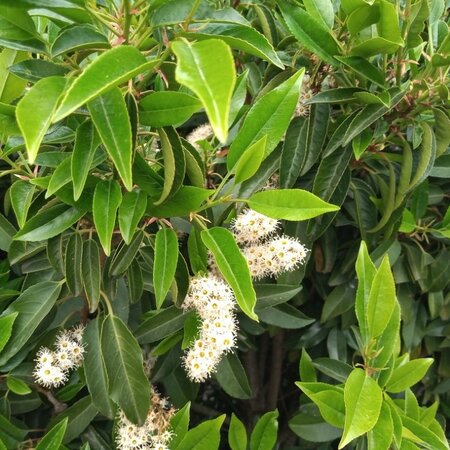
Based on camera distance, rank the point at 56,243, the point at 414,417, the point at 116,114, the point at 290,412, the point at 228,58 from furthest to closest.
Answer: the point at 290,412 → the point at 414,417 → the point at 56,243 → the point at 116,114 → the point at 228,58

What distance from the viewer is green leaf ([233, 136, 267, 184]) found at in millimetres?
764

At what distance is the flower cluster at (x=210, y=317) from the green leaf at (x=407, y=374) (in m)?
0.28

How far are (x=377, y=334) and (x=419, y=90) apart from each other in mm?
414

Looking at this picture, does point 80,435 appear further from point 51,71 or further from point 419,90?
point 419,90

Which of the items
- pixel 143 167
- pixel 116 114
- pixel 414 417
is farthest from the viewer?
pixel 414 417

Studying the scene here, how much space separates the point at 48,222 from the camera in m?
0.84

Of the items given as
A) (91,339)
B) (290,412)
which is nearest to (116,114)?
(91,339)

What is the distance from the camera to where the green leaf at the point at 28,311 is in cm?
97

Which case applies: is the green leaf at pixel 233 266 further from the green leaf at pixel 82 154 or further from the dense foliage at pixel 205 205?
the green leaf at pixel 82 154

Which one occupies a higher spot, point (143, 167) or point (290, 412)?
point (143, 167)

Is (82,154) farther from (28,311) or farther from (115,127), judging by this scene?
(28,311)

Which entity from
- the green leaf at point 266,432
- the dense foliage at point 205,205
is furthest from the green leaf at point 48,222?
the green leaf at point 266,432

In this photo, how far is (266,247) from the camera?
0.95 metres

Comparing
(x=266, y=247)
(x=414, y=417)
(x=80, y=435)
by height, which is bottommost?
(x=80, y=435)
